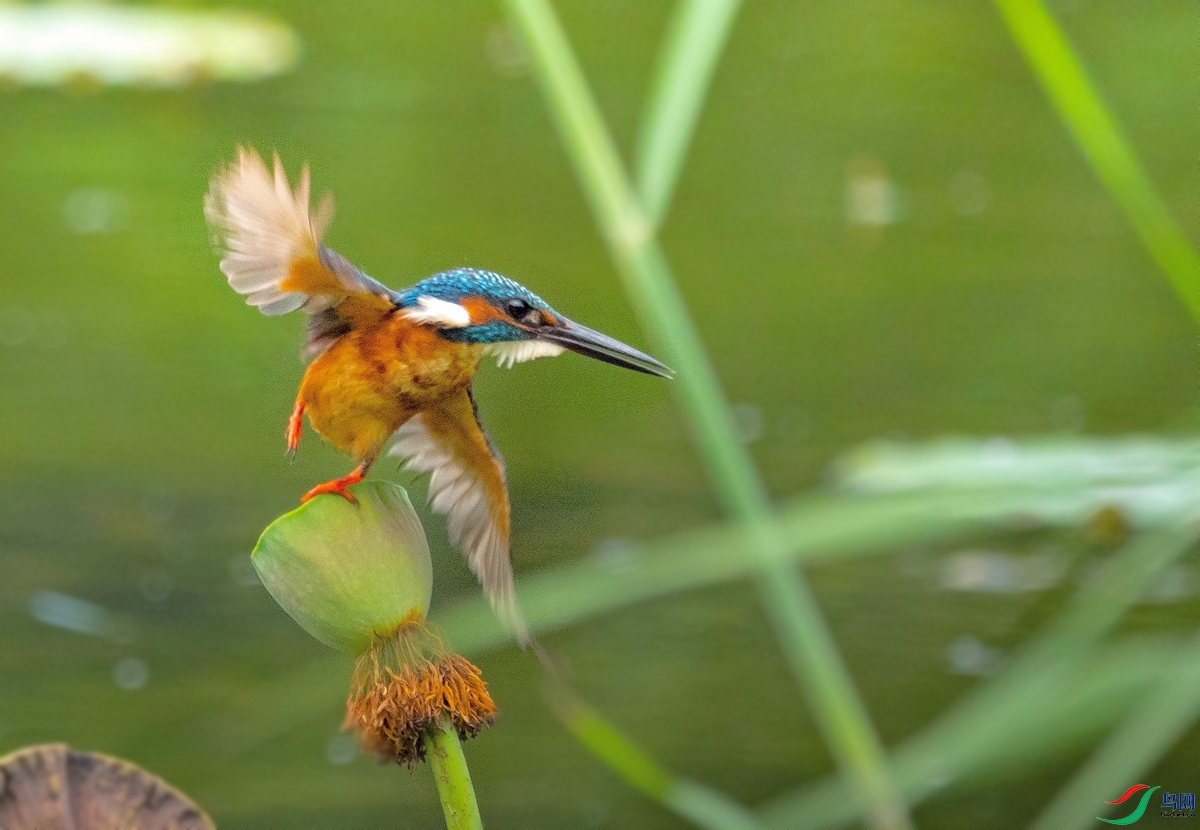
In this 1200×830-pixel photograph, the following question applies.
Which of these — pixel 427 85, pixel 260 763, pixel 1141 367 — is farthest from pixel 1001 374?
pixel 427 85

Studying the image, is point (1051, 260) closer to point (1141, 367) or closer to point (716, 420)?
point (1141, 367)

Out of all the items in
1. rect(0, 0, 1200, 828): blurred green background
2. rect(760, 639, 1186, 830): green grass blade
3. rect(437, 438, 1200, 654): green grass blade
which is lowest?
rect(760, 639, 1186, 830): green grass blade

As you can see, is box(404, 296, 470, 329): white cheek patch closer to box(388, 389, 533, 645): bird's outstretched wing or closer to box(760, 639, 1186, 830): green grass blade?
box(388, 389, 533, 645): bird's outstretched wing

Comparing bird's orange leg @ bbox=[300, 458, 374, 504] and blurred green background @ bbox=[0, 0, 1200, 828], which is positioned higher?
blurred green background @ bbox=[0, 0, 1200, 828]

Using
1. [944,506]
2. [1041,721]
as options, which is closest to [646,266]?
[944,506]

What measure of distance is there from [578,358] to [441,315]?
6.40 ft

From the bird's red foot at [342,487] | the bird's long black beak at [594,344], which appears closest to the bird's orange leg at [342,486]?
the bird's red foot at [342,487]

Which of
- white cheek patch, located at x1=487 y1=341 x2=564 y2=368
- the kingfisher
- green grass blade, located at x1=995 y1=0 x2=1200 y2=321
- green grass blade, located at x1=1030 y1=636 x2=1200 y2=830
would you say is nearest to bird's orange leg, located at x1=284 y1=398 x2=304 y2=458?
the kingfisher

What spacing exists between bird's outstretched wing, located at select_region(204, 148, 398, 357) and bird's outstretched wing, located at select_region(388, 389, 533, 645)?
0.30ft

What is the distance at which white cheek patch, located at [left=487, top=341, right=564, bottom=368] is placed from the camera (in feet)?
2.31

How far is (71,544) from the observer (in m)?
1.89

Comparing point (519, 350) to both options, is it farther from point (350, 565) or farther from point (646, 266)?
point (350, 565)

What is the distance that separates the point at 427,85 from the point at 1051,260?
168 centimetres

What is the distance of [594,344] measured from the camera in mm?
694
